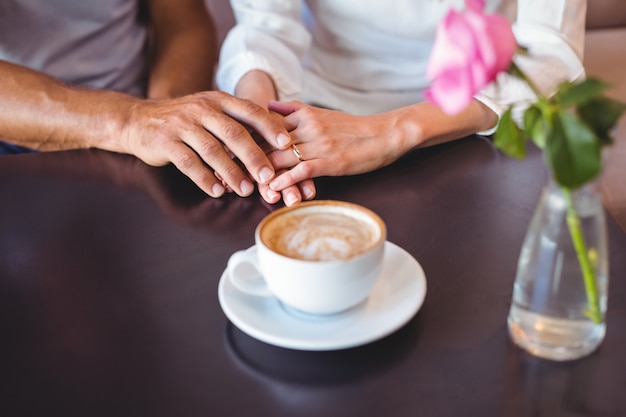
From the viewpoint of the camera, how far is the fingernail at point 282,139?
2.93 ft

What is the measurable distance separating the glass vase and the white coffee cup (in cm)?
12

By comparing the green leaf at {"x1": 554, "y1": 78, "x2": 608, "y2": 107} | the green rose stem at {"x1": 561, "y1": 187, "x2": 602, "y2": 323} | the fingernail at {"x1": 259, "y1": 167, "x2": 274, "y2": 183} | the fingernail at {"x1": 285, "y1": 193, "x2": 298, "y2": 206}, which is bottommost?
the fingernail at {"x1": 285, "y1": 193, "x2": 298, "y2": 206}

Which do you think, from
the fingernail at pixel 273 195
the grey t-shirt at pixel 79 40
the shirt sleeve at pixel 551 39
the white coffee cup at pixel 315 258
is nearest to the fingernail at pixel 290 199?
the fingernail at pixel 273 195

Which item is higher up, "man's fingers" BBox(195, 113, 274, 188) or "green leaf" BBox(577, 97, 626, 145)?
"green leaf" BBox(577, 97, 626, 145)

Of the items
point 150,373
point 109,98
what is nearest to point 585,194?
point 150,373

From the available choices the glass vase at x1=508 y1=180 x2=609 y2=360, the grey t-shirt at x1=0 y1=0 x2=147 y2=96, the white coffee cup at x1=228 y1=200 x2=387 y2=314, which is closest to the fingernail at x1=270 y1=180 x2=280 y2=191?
the white coffee cup at x1=228 y1=200 x2=387 y2=314

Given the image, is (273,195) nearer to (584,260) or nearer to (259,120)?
(259,120)

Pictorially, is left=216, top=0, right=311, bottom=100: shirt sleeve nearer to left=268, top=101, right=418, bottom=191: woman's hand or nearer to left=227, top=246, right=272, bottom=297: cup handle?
left=268, top=101, right=418, bottom=191: woman's hand

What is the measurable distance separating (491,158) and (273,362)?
1.58 ft

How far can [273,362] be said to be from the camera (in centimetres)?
56

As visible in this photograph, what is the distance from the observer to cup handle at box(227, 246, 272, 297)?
60 cm

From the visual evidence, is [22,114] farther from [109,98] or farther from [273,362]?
[273,362]

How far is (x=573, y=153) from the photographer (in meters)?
0.44

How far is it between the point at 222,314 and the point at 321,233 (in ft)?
0.39
